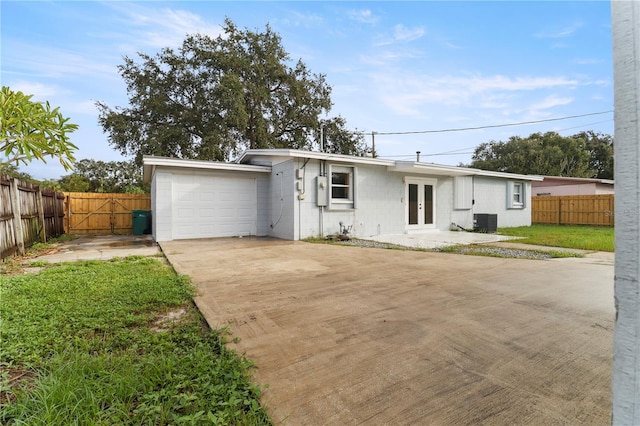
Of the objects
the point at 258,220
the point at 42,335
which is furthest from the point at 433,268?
the point at 258,220

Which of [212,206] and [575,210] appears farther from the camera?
[575,210]

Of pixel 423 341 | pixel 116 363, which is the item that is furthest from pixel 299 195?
pixel 116 363

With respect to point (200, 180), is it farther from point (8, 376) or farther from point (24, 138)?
A: point (8, 376)

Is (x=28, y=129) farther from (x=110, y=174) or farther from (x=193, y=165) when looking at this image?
(x=110, y=174)

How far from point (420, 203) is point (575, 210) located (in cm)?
999

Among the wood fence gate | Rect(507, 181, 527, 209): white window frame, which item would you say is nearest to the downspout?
the wood fence gate

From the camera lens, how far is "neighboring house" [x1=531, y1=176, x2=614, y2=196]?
20.4m

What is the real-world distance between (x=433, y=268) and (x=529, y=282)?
1384mm

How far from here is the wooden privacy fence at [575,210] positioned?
15.2 meters

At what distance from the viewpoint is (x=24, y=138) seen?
3.23 metres

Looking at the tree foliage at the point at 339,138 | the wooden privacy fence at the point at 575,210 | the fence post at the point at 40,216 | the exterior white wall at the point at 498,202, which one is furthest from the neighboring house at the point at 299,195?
the tree foliage at the point at 339,138

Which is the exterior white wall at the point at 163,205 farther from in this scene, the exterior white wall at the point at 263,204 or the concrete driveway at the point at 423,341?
the concrete driveway at the point at 423,341

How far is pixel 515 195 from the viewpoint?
15.5 meters

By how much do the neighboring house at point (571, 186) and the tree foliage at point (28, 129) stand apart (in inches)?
938
